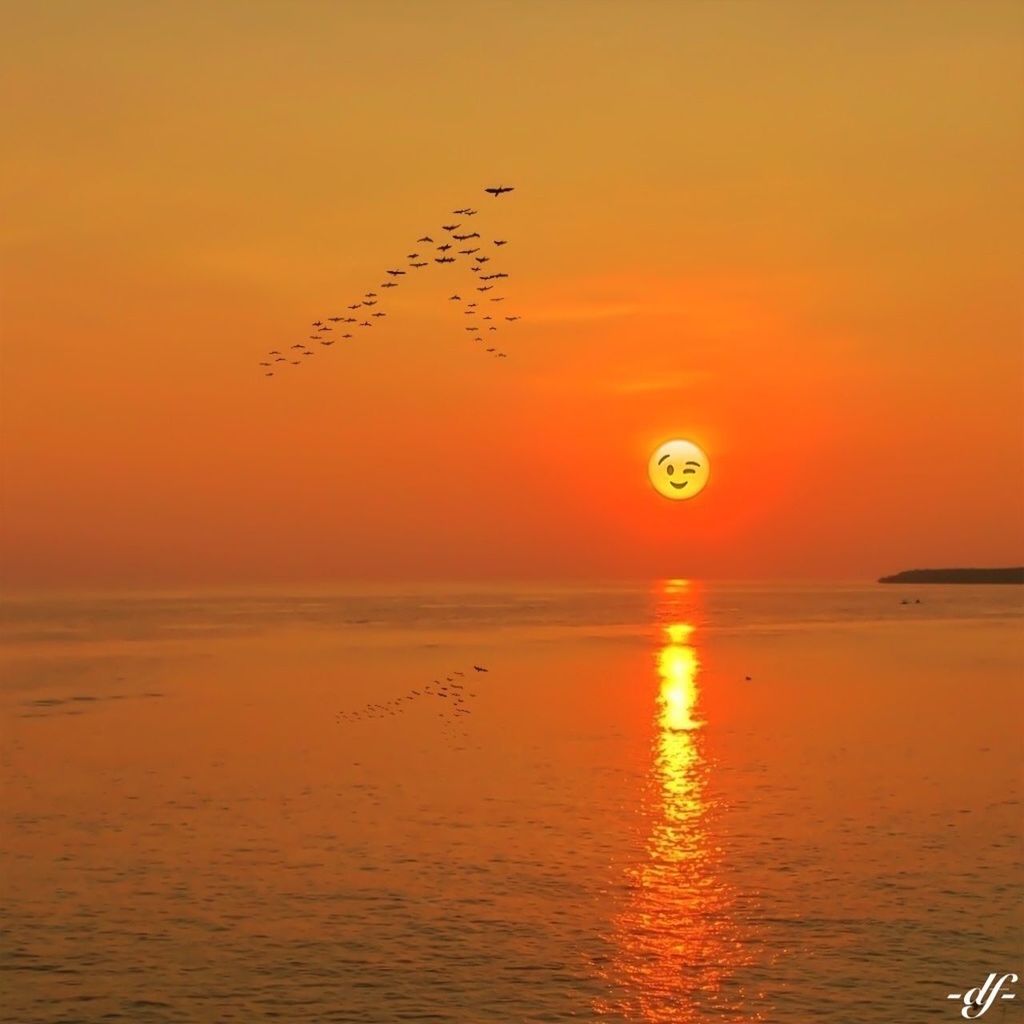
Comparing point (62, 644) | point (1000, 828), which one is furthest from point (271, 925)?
point (62, 644)

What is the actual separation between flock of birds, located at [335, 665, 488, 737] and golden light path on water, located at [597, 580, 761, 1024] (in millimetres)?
29366

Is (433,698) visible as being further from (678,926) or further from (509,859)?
(678,926)

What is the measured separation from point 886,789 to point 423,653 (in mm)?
96955

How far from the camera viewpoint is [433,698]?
10031cm

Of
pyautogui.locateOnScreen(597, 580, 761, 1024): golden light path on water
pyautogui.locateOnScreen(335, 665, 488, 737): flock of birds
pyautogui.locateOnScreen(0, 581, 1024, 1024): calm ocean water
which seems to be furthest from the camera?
pyautogui.locateOnScreen(335, 665, 488, 737): flock of birds

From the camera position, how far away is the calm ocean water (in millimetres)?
34250

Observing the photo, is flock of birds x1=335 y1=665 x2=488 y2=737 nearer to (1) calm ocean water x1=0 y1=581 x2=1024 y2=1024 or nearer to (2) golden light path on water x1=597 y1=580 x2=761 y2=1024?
(1) calm ocean water x1=0 y1=581 x2=1024 y2=1024

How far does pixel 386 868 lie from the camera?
45750 millimetres

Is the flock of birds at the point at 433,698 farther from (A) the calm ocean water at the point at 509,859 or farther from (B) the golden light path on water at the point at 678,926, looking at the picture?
(B) the golden light path on water at the point at 678,926

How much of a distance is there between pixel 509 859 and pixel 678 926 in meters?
9.02

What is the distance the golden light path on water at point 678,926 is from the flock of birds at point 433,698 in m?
29.4

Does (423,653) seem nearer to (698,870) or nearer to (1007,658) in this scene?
(1007,658)

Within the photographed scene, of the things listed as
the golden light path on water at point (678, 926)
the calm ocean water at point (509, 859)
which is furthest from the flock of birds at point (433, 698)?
the golden light path on water at point (678, 926)


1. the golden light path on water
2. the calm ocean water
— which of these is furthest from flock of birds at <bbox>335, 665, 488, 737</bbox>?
the golden light path on water
